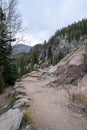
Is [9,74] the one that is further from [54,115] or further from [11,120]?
[11,120]

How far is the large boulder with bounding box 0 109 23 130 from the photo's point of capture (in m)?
9.06

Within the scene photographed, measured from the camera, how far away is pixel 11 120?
9.45 meters

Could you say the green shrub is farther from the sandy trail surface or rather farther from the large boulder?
the large boulder

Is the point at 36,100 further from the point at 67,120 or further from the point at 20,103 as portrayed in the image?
the point at 67,120

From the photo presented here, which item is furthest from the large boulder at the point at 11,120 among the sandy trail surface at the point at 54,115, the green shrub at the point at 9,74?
the green shrub at the point at 9,74

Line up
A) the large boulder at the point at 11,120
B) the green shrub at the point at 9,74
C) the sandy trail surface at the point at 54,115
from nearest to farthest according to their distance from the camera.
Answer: the large boulder at the point at 11,120, the sandy trail surface at the point at 54,115, the green shrub at the point at 9,74

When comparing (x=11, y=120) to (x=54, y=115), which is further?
(x=54, y=115)

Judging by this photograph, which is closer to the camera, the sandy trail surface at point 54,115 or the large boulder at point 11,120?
the large boulder at point 11,120

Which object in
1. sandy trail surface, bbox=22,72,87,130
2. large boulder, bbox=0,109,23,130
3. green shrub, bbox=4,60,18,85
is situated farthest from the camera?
green shrub, bbox=4,60,18,85

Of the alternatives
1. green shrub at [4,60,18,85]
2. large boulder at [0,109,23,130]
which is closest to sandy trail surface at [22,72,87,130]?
large boulder at [0,109,23,130]

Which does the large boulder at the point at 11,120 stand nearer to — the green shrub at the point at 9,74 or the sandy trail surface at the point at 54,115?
the sandy trail surface at the point at 54,115

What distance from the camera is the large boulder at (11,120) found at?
9065 mm

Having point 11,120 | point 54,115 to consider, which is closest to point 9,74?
point 54,115

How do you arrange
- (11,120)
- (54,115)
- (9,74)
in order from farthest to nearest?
(9,74) < (54,115) < (11,120)
